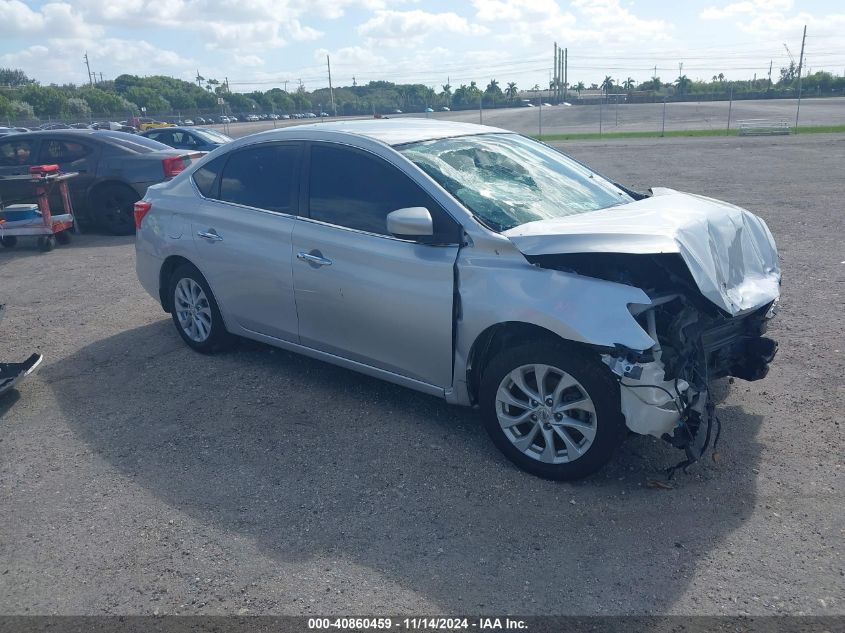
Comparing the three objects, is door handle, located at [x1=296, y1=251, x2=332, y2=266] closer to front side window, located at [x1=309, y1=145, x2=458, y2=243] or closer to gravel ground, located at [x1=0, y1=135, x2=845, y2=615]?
front side window, located at [x1=309, y1=145, x2=458, y2=243]

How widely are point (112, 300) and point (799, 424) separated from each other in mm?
6602

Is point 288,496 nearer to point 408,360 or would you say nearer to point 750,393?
point 408,360

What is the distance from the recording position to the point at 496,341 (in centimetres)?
412

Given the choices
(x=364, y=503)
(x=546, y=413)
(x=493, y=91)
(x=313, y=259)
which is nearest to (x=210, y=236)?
(x=313, y=259)

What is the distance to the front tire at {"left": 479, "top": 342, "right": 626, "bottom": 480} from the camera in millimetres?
3660

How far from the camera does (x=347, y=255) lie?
4.61 meters

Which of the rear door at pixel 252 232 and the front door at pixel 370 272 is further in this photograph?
the rear door at pixel 252 232

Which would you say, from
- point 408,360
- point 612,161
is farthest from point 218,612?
point 612,161

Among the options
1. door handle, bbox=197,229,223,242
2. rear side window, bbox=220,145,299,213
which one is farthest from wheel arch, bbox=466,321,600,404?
door handle, bbox=197,229,223,242

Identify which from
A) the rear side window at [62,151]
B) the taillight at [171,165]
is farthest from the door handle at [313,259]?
the rear side window at [62,151]

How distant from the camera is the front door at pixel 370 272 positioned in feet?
13.8

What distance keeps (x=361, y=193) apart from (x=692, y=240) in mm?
2028

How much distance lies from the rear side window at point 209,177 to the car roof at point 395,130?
49 centimetres

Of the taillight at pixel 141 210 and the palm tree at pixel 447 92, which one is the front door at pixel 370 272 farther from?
the palm tree at pixel 447 92
